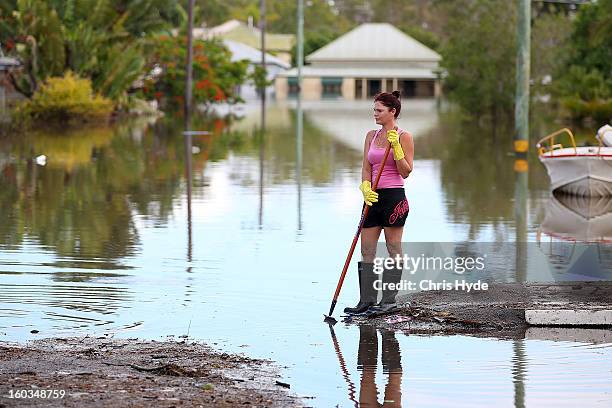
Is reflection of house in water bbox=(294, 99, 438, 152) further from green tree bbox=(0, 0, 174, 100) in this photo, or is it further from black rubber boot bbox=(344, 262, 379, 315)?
black rubber boot bbox=(344, 262, 379, 315)

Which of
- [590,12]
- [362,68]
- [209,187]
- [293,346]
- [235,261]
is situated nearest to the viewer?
[293,346]

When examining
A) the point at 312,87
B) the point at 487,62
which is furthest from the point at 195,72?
the point at 312,87

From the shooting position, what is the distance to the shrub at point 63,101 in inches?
1773

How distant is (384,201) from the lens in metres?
11.1

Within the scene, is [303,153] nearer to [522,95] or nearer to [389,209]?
[522,95]

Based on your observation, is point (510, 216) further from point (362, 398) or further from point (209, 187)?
point (362, 398)

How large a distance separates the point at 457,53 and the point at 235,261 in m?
40.5

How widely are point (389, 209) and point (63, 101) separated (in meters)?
35.5

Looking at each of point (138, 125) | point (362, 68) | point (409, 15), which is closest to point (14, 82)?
point (138, 125)

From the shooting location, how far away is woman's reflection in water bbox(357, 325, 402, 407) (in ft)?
27.0

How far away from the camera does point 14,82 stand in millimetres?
48188

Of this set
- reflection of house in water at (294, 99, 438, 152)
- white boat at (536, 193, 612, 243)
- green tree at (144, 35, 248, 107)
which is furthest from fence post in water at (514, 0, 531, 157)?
green tree at (144, 35, 248, 107)

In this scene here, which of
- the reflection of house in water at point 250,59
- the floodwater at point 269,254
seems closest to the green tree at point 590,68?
the floodwater at point 269,254

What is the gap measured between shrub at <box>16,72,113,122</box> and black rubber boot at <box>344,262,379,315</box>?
34.1 metres
